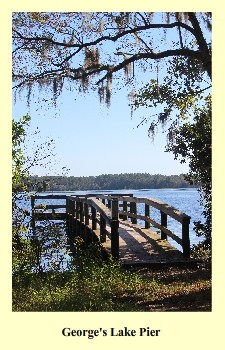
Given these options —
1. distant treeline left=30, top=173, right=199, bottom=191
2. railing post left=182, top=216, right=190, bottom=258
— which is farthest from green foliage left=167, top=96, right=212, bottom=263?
distant treeline left=30, top=173, right=199, bottom=191

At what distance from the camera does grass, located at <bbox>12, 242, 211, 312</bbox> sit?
583 centimetres

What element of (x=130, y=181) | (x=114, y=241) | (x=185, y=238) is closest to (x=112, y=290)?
(x=114, y=241)

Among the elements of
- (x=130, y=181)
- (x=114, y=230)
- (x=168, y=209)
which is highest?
(x=130, y=181)

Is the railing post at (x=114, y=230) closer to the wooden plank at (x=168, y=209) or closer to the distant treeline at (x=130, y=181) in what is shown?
the wooden plank at (x=168, y=209)

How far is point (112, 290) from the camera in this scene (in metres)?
6.54

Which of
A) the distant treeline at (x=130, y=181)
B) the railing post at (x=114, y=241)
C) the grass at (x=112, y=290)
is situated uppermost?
the distant treeline at (x=130, y=181)

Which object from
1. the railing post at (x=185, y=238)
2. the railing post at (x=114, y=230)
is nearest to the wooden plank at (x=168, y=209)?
the railing post at (x=185, y=238)

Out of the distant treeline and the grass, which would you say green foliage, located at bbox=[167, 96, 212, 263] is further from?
the distant treeline

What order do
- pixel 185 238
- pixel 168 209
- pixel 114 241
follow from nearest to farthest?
1. pixel 114 241
2. pixel 185 238
3. pixel 168 209

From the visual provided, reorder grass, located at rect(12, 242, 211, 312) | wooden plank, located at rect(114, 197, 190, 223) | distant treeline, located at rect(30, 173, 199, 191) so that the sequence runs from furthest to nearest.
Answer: distant treeline, located at rect(30, 173, 199, 191) → wooden plank, located at rect(114, 197, 190, 223) → grass, located at rect(12, 242, 211, 312)

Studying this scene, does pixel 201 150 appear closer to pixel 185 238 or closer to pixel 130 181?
pixel 185 238

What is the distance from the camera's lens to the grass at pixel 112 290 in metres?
5.83
